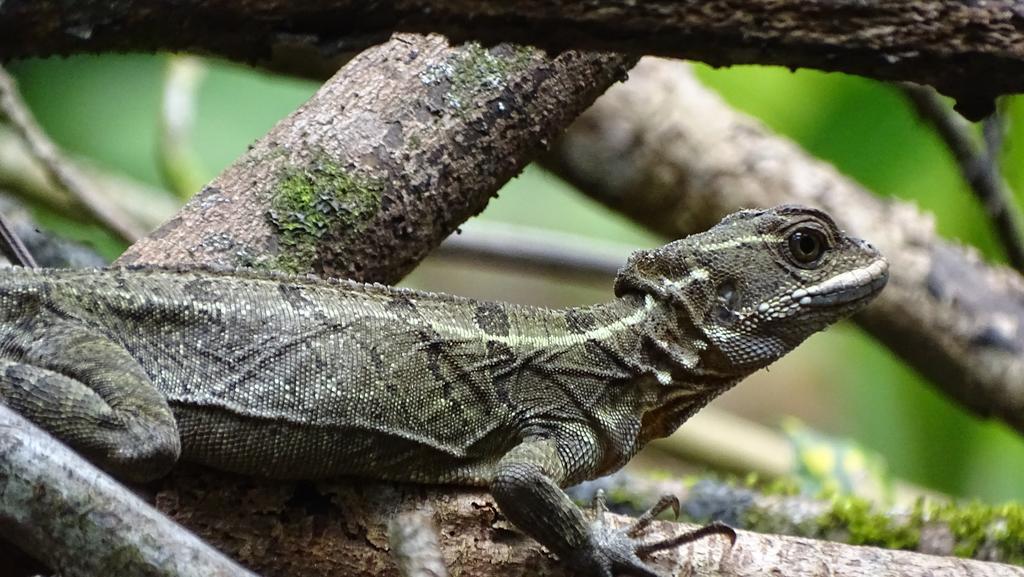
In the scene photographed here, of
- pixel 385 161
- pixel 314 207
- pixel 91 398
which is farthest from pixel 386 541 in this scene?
pixel 385 161

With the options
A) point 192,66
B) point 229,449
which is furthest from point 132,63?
point 229,449

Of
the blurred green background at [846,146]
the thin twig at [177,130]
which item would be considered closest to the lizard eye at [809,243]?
the blurred green background at [846,146]

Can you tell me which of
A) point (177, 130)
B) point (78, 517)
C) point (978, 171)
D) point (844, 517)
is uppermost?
point (78, 517)

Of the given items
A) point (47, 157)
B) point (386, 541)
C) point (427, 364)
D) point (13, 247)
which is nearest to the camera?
point (386, 541)

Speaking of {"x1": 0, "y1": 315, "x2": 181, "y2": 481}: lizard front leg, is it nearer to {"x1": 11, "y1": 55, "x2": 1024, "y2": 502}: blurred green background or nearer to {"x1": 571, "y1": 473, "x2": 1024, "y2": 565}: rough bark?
{"x1": 571, "y1": 473, "x2": 1024, "y2": 565}: rough bark

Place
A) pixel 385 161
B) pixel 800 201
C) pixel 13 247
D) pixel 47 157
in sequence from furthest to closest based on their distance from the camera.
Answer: pixel 800 201 → pixel 47 157 → pixel 385 161 → pixel 13 247

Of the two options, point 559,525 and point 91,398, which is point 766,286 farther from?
point 91,398

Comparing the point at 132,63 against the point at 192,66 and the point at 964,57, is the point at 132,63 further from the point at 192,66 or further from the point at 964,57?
the point at 964,57
